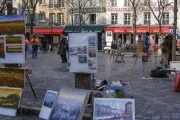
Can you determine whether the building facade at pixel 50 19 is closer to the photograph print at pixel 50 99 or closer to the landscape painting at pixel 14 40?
the landscape painting at pixel 14 40

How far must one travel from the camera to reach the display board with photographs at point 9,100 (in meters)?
8.95

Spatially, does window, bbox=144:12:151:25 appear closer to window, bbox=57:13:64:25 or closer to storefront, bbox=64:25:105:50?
storefront, bbox=64:25:105:50

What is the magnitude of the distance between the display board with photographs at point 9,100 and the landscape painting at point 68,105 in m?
1.89

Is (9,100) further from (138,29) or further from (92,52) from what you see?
(138,29)

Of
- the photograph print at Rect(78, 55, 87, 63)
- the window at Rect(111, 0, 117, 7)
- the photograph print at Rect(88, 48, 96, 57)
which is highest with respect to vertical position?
the window at Rect(111, 0, 117, 7)

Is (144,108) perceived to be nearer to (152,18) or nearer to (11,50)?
(11,50)

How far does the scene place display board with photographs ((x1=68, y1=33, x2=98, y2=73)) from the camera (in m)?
8.84

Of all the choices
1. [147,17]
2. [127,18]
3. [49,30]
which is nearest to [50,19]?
[49,30]

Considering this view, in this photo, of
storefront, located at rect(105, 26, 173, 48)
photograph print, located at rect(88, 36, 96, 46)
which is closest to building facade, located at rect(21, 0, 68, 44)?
storefront, located at rect(105, 26, 173, 48)

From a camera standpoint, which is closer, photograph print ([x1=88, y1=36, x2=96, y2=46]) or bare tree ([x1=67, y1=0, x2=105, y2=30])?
photograph print ([x1=88, y1=36, x2=96, y2=46])

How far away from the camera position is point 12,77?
9.09 m

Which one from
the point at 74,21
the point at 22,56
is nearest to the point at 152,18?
the point at 74,21

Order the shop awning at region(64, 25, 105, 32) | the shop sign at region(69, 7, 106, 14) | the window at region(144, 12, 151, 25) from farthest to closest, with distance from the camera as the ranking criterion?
the shop sign at region(69, 7, 106, 14) < the shop awning at region(64, 25, 105, 32) < the window at region(144, 12, 151, 25)

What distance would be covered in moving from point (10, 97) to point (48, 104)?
132 cm
